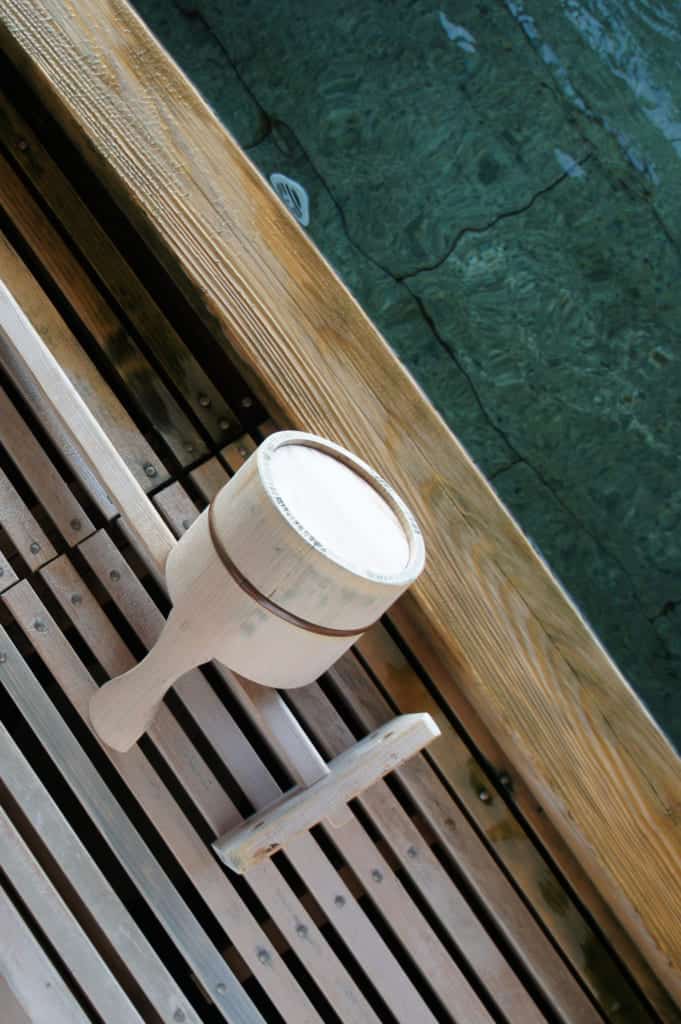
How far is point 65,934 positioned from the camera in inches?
91.8

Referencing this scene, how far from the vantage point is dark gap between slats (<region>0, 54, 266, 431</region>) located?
2697mm

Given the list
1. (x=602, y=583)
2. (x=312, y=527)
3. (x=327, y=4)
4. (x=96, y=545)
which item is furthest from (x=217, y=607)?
(x=327, y=4)

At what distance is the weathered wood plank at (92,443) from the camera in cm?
212

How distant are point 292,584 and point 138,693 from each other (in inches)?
20.4

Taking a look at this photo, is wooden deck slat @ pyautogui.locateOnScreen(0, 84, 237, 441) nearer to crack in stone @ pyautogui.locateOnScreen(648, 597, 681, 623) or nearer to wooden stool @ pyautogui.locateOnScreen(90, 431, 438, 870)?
wooden stool @ pyautogui.locateOnScreen(90, 431, 438, 870)

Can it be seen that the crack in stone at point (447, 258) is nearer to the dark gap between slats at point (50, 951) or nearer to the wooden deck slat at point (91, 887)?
the wooden deck slat at point (91, 887)

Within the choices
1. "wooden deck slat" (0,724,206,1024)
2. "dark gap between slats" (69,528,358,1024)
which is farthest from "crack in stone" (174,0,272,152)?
"wooden deck slat" (0,724,206,1024)

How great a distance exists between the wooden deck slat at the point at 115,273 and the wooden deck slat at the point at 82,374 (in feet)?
0.53

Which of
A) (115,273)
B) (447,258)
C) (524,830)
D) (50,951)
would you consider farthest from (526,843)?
(447,258)

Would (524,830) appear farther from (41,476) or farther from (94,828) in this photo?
(41,476)

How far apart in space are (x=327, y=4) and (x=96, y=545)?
2244 mm

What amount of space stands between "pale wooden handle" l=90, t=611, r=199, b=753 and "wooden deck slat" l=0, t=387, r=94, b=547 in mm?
393

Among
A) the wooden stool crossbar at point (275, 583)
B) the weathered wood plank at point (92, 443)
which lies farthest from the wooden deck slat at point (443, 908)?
the weathered wood plank at point (92, 443)

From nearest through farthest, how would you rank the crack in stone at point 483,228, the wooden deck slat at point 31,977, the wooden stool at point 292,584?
the wooden stool at point 292,584 < the wooden deck slat at point 31,977 < the crack in stone at point 483,228
